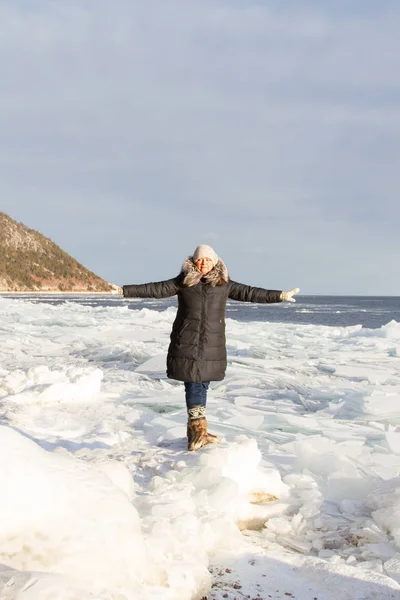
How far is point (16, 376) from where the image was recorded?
6.55 meters

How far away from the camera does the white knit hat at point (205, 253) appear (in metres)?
3.81

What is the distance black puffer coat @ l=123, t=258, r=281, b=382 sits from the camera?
3852mm

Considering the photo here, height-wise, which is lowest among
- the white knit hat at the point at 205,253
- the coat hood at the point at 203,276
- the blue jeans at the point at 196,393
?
the blue jeans at the point at 196,393

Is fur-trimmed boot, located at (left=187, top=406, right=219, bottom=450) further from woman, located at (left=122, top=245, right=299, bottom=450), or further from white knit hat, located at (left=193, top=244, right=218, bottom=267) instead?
white knit hat, located at (left=193, top=244, right=218, bottom=267)

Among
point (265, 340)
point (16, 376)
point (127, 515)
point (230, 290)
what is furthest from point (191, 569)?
point (265, 340)

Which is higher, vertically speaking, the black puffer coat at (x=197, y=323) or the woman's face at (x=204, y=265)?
the woman's face at (x=204, y=265)

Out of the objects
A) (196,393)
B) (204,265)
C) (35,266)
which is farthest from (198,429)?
(35,266)

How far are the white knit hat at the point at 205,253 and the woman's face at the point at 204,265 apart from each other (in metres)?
0.02

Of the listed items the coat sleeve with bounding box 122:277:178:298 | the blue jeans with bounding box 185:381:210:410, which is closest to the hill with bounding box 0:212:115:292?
the coat sleeve with bounding box 122:277:178:298

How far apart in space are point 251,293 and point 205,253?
0.54m

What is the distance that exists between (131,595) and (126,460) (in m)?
1.74

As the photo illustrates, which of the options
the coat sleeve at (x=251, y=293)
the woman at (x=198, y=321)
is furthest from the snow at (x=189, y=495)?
the coat sleeve at (x=251, y=293)

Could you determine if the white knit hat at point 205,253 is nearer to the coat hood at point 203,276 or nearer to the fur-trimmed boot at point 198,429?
the coat hood at point 203,276

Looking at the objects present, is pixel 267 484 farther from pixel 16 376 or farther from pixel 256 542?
pixel 16 376
